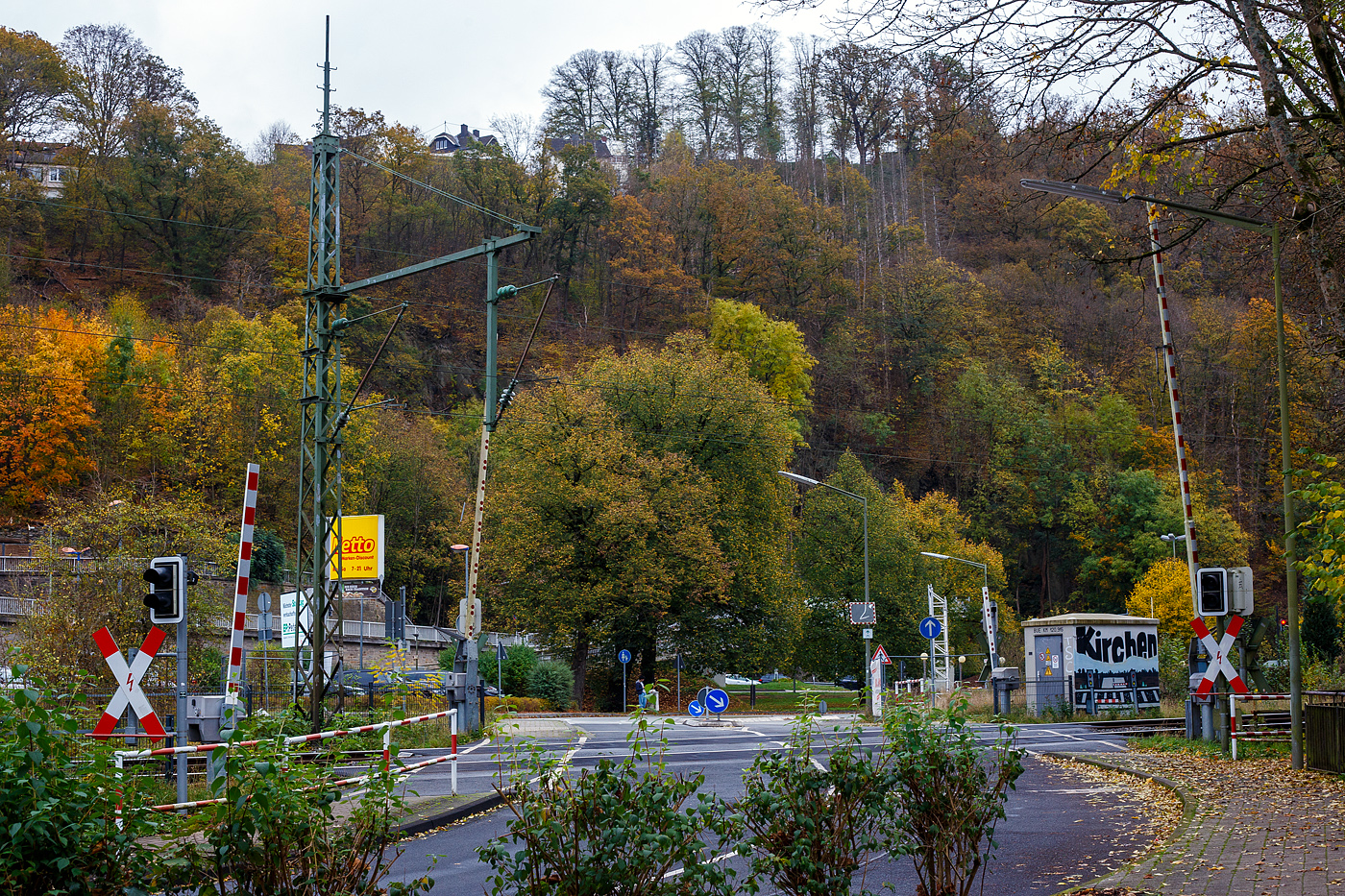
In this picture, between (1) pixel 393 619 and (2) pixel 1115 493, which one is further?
(2) pixel 1115 493

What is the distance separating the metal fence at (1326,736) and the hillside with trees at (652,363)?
22393mm

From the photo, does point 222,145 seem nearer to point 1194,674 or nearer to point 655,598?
point 655,598

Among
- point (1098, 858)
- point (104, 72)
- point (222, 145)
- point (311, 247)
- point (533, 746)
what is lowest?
point (1098, 858)

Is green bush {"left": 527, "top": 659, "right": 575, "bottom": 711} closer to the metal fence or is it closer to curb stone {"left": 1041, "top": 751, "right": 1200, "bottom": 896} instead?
curb stone {"left": 1041, "top": 751, "right": 1200, "bottom": 896}

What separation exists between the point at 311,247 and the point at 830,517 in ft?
164

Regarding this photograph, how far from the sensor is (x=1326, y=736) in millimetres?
15227

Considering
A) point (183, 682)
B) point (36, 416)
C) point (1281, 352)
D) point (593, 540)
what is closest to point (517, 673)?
point (593, 540)

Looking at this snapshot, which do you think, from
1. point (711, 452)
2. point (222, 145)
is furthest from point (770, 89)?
point (711, 452)

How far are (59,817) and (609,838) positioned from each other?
2.17m

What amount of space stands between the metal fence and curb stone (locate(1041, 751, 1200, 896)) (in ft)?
6.98

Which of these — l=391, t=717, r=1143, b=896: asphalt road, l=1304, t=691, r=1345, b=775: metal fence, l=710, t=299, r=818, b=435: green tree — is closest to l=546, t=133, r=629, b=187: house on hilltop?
l=710, t=299, r=818, b=435: green tree

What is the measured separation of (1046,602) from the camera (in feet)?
273

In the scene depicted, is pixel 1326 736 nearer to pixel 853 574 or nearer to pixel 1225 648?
pixel 1225 648

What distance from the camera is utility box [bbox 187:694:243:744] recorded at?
1171 centimetres
